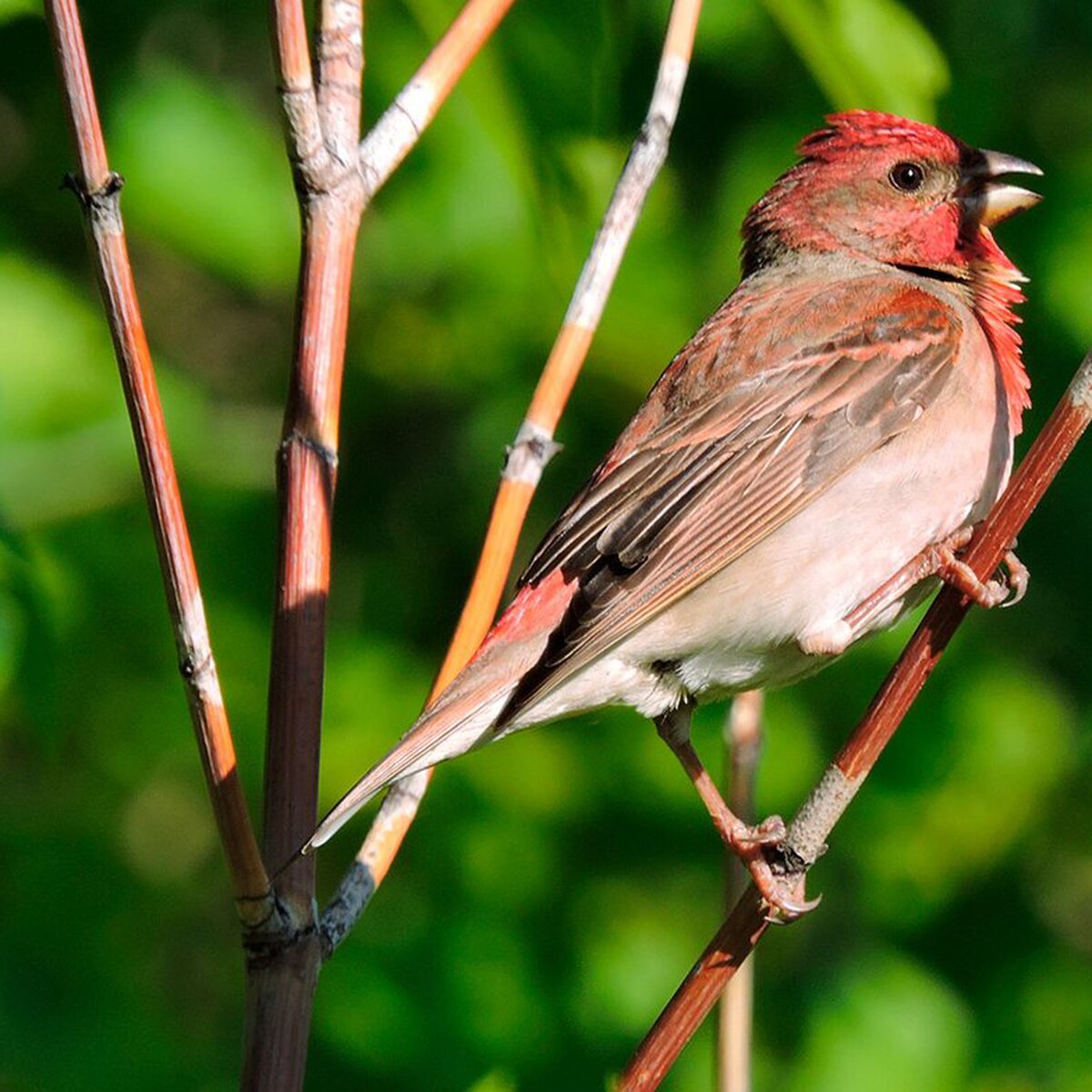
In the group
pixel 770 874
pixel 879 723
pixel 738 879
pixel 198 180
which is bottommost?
pixel 879 723

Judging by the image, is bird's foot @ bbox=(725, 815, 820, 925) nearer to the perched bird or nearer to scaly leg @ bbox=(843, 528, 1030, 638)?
the perched bird

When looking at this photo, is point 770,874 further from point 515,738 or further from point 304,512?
point 515,738

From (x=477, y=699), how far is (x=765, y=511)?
38.3 inches

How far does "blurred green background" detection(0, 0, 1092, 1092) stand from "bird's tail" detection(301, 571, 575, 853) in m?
1.31

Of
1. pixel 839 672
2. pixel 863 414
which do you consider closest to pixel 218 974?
pixel 839 672

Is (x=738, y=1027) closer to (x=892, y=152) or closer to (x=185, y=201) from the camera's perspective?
(x=892, y=152)

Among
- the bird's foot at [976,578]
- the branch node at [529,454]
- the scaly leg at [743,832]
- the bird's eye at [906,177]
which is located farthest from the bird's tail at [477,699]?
the bird's eye at [906,177]

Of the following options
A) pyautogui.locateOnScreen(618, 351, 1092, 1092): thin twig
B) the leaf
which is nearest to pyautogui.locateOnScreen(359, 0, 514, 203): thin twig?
pyautogui.locateOnScreen(618, 351, 1092, 1092): thin twig

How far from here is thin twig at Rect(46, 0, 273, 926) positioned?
2484mm

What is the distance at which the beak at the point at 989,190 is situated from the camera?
5.10 metres

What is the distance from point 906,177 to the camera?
5.18 m

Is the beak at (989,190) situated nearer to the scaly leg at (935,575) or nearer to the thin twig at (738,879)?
the scaly leg at (935,575)

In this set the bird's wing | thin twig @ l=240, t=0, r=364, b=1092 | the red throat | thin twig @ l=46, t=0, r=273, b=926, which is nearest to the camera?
thin twig @ l=46, t=0, r=273, b=926

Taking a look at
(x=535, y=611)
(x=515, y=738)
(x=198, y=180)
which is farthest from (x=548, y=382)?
(x=515, y=738)
